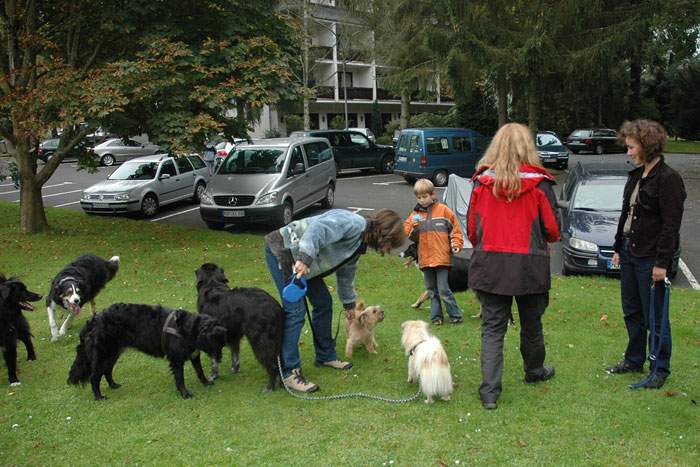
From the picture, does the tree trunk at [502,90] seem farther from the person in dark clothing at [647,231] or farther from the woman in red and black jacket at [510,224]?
the woman in red and black jacket at [510,224]

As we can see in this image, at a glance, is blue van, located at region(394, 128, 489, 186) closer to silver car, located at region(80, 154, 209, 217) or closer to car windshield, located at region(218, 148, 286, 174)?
silver car, located at region(80, 154, 209, 217)

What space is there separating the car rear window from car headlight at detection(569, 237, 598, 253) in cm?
1277

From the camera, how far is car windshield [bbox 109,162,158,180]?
58.0 ft

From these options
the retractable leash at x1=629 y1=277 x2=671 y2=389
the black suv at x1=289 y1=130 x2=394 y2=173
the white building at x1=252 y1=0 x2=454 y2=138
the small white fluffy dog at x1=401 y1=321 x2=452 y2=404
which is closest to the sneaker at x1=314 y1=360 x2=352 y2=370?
the small white fluffy dog at x1=401 y1=321 x2=452 y2=404

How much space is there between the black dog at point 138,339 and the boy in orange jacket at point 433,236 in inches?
99.2

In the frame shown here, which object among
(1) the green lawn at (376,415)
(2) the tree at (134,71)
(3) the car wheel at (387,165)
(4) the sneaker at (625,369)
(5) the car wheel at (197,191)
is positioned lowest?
(1) the green lawn at (376,415)

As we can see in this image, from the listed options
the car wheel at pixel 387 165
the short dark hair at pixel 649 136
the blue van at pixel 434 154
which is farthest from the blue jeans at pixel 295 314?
the car wheel at pixel 387 165

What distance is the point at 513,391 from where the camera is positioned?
197 inches

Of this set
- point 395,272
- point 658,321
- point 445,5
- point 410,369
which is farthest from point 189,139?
point 445,5

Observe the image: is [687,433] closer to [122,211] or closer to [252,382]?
[252,382]

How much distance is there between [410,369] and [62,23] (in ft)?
38.7

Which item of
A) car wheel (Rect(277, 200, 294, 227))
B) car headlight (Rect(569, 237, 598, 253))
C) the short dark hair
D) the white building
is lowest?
car headlight (Rect(569, 237, 598, 253))

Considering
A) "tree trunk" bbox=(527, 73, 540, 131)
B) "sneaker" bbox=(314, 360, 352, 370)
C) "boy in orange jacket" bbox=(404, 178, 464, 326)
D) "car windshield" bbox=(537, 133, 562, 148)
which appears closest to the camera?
"sneaker" bbox=(314, 360, 352, 370)

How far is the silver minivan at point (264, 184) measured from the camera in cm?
1396
